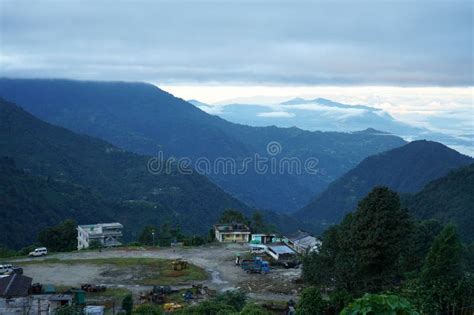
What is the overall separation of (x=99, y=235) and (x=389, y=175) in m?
88.6

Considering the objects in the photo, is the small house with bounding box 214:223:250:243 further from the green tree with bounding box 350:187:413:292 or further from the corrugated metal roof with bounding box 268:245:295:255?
the green tree with bounding box 350:187:413:292

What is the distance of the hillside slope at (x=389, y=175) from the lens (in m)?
114

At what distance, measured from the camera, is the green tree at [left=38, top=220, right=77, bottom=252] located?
41938mm

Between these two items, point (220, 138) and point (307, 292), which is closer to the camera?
point (307, 292)

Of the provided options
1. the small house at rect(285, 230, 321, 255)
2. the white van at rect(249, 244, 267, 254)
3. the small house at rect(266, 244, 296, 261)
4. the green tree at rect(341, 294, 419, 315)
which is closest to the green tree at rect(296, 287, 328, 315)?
the green tree at rect(341, 294, 419, 315)

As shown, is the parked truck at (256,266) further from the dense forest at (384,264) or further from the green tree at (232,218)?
the green tree at (232,218)

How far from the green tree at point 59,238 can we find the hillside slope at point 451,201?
124 feet

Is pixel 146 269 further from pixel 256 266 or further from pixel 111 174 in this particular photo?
pixel 111 174

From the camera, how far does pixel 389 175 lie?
407 ft

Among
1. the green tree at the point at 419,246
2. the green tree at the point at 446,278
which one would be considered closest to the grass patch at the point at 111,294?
the green tree at the point at 419,246

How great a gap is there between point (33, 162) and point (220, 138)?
319 feet

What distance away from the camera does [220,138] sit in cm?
18662

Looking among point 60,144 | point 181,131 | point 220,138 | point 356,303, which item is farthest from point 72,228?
point 181,131

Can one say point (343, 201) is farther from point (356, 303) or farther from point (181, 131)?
point (356, 303)
